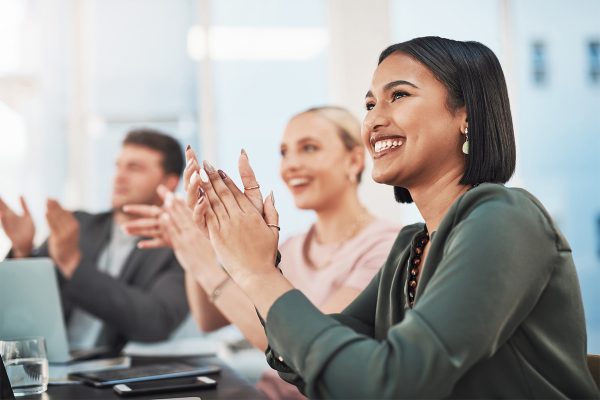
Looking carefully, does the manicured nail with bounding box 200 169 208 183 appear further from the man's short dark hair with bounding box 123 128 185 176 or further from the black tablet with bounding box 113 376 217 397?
the man's short dark hair with bounding box 123 128 185 176

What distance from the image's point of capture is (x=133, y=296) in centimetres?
277

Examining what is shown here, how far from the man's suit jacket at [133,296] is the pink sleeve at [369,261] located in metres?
0.91

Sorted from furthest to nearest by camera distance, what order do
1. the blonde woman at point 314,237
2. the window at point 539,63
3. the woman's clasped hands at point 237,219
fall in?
the window at point 539,63 → the blonde woman at point 314,237 → the woman's clasped hands at point 237,219

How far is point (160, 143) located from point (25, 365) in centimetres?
189

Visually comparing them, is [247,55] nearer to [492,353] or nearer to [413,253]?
[413,253]

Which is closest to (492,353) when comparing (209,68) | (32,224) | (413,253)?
(413,253)

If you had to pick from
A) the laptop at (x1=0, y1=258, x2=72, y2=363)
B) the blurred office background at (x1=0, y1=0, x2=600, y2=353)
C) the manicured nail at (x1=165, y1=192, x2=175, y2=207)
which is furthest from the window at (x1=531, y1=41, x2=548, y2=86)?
the laptop at (x1=0, y1=258, x2=72, y2=363)

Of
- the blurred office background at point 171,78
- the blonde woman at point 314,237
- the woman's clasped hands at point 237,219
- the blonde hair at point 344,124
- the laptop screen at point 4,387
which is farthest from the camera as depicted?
the blurred office background at point 171,78

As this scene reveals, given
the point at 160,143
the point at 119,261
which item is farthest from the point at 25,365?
the point at 160,143

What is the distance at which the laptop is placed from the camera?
2.03 meters

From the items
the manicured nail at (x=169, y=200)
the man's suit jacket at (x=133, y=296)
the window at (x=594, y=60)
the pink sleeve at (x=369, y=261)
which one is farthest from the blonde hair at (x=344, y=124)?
the window at (x=594, y=60)

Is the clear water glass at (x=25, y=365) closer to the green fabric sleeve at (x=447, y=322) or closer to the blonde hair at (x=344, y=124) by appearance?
the green fabric sleeve at (x=447, y=322)

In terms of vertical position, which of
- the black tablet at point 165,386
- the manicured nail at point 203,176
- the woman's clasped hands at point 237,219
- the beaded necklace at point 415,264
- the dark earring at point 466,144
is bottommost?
the black tablet at point 165,386

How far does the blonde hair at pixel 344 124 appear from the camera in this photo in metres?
2.54
